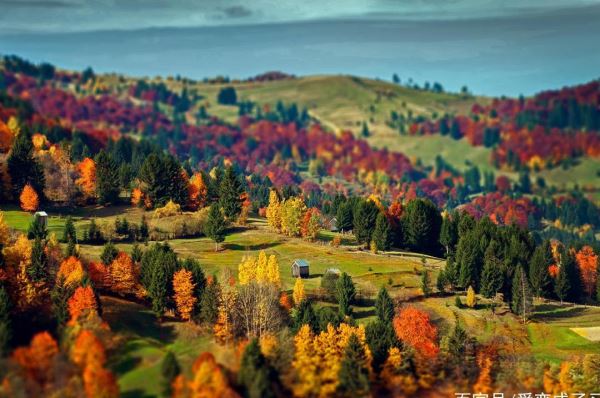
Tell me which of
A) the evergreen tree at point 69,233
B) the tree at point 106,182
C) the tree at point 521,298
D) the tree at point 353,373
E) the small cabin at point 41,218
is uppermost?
the tree at point 106,182

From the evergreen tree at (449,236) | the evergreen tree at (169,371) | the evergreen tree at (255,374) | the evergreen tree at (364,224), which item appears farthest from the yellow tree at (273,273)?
the evergreen tree at (449,236)

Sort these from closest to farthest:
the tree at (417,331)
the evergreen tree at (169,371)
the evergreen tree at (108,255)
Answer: the evergreen tree at (169,371) → the tree at (417,331) → the evergreen tree at (108,255)

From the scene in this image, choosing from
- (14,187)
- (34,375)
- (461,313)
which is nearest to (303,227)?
(461,313)

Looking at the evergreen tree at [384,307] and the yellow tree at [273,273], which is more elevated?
the yellow tree at [273,273]

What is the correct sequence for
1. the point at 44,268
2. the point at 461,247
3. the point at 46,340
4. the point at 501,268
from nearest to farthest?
the point at 46,340 → the point at 44,268 → the point at 501,268 → the point at 461,247

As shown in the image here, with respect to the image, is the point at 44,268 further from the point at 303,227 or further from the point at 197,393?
the point at 303,227

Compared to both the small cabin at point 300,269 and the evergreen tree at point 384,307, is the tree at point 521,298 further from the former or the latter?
the small cabin at point 300,269
